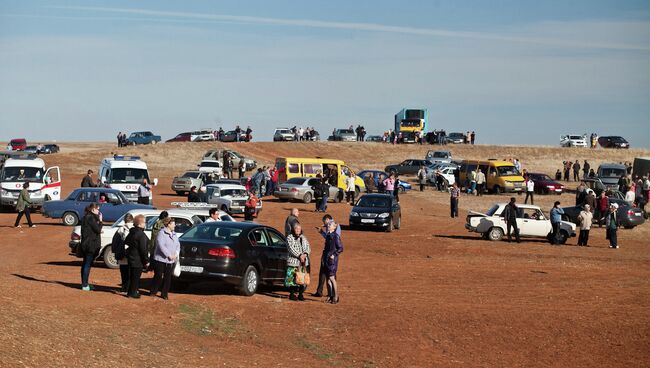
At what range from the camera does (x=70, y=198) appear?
3556 centimetres

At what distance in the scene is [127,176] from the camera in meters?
41.8

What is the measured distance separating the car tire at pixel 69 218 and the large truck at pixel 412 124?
61479mm

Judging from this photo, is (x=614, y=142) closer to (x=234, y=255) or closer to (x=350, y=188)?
(x=350, y=188)

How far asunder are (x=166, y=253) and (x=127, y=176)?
2434 centimetres

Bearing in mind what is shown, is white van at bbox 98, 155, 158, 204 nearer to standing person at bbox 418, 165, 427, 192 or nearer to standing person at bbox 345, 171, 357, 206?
standing person at bbox 345, 171, 357, 206

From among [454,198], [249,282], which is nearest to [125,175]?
[454,198]

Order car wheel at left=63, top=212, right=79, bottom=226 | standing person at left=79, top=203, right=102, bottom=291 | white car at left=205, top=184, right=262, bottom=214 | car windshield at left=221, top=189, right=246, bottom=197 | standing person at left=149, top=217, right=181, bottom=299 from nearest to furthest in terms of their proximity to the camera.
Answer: standing person at left=149, top=217, right=181, bottom=299 < standing person at left=79, top=203, right=102, bottom=291 < car wheel at left=63, top=212, right=79, bottom=226 < white car at left=205, top=184, right=262, bottom=214 < car windshield at left=221, top=189, right=246, bottom=197

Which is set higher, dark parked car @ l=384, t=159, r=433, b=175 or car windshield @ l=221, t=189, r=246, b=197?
car windshield @ l=221, t=189, r=246, b=197

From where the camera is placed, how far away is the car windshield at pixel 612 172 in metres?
59.5

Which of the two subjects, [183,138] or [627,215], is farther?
[183,138]

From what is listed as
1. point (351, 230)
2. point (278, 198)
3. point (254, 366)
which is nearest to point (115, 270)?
point (254, 366)

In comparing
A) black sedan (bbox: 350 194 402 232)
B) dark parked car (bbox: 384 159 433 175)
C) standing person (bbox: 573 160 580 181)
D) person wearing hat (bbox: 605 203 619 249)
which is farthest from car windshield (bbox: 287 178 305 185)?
standing person (bbox: 573 160 580 181)

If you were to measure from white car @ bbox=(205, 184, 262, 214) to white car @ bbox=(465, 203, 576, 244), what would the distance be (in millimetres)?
10051

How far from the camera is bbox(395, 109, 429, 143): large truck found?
9456 centimetres
